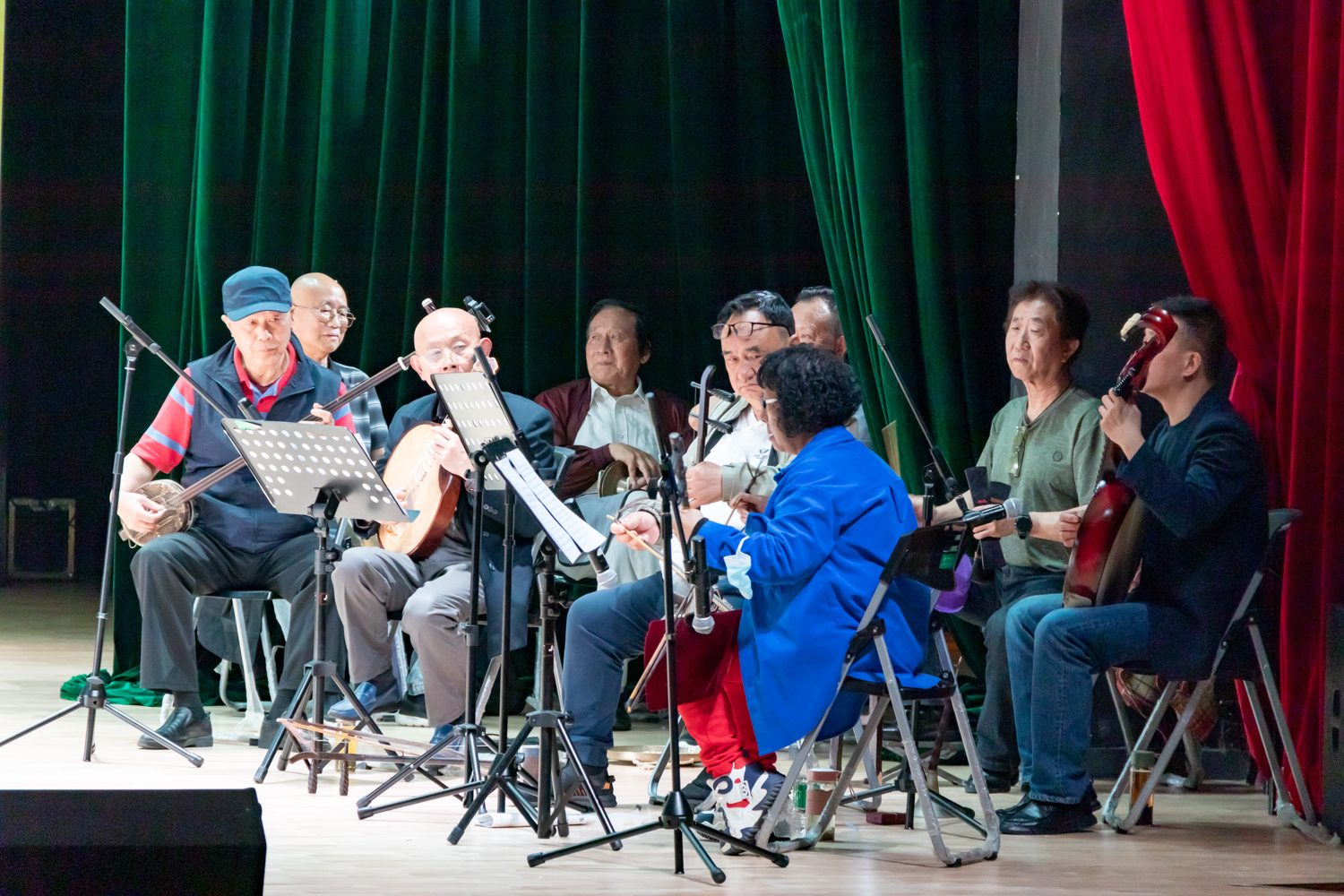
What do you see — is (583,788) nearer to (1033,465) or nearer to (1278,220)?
(1033,465)

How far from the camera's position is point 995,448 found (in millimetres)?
4285

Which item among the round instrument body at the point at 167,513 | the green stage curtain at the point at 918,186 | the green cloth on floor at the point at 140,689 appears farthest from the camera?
the green cloth on floor at the point at 140,689

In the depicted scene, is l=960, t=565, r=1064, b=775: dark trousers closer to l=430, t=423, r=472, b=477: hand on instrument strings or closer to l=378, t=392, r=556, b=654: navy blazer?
l=378, t=392, r=556, b=654: navy blazer

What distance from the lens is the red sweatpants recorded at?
10.8ft

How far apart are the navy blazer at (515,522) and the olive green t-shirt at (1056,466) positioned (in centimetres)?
128

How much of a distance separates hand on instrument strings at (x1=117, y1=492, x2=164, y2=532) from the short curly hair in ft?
6.89

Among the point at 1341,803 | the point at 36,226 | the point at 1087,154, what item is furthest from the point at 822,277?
the point at 36,226

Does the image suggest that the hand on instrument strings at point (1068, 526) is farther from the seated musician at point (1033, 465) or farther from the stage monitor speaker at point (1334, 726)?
the stage monitor speaker at point (1334, 726)

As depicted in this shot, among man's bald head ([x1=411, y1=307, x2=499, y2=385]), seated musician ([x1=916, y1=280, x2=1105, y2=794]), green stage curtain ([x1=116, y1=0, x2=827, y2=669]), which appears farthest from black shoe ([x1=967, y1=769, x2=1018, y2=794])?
green stage curtain ([x1=116, y1=0, x2=827, y2=669])

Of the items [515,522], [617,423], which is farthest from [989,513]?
[617,423]

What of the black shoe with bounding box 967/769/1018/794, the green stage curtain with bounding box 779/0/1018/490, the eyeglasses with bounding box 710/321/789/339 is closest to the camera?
the black shoe with bounding box 967/769/1018/794

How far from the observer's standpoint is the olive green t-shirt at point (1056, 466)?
13.3 ft

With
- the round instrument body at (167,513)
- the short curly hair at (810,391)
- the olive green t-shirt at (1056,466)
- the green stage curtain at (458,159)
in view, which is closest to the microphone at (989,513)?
the short curly hair at (810,391)

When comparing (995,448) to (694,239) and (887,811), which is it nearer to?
(887,811)
